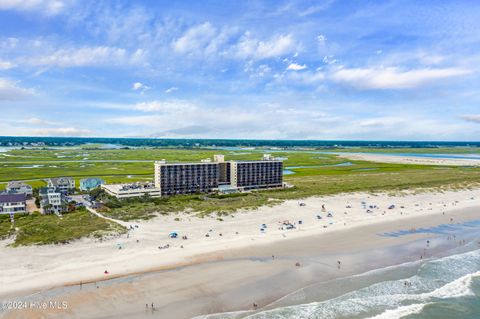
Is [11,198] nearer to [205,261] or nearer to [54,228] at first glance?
[54,228]

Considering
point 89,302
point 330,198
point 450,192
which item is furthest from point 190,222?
point 450,192

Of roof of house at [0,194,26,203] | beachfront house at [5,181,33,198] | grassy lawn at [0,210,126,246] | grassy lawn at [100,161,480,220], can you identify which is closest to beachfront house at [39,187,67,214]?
grassy lawn at [0,210,126,246]

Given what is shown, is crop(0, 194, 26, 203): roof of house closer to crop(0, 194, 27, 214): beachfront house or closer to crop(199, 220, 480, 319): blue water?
crop(0, 194, 27, 214): beachfront house

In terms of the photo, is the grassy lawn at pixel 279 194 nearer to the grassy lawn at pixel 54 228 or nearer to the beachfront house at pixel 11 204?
the grassy lawn at pixel 54 228

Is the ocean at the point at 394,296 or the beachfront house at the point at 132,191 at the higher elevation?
the beachfront house at the point at 132,191

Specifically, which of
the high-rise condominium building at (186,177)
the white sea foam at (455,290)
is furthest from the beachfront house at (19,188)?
the white sea foam at (455,290)

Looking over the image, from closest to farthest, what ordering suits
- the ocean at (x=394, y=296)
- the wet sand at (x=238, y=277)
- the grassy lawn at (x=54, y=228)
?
the wet sand at (x=238, y=277) < the ocean at (x=394, y=296) < the grassy lawn at (x=54, y=228)

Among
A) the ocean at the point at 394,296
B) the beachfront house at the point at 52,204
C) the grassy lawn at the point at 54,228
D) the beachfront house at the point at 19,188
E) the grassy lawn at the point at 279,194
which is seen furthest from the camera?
the beachfront house at the point at 19,188

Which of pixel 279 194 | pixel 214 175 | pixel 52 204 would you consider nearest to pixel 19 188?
pixel 52 204
